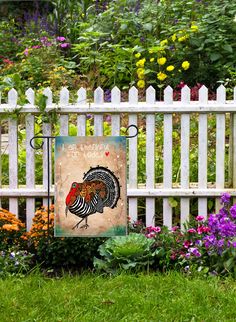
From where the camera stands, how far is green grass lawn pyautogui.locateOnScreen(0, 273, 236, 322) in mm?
4469

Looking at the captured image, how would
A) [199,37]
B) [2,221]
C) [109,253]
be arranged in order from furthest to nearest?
1. [199,37]
2. [2,221]
3. [109,253]

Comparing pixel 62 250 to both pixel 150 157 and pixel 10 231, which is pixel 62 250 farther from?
pixel 150 157

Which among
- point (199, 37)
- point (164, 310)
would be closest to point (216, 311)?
point (164, 310)

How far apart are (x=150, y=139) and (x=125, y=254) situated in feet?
3.55

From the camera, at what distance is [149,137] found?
6086 mm

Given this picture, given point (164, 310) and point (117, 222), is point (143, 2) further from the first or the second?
point (164, 310)

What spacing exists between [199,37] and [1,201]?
4008mm

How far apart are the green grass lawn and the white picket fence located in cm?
105

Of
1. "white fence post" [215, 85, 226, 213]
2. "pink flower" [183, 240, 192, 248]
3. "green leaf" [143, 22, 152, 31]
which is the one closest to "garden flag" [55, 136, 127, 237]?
"pink flower" [183, 240, 192, 248]

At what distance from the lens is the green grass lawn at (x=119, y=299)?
14.7ft

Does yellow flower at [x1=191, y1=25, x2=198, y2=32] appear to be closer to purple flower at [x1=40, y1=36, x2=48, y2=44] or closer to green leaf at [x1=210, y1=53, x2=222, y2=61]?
green leaf at [x1=210, y1=53, x2=222, y2=61]

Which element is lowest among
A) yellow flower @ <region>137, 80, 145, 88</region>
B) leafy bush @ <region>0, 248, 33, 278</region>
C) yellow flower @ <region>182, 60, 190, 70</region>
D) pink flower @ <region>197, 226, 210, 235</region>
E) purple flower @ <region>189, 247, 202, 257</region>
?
leafy bush @ <region>0, 248, 33, 278</region>

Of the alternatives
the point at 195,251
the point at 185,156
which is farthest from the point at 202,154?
the point at 195,251

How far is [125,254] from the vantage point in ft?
17.7
